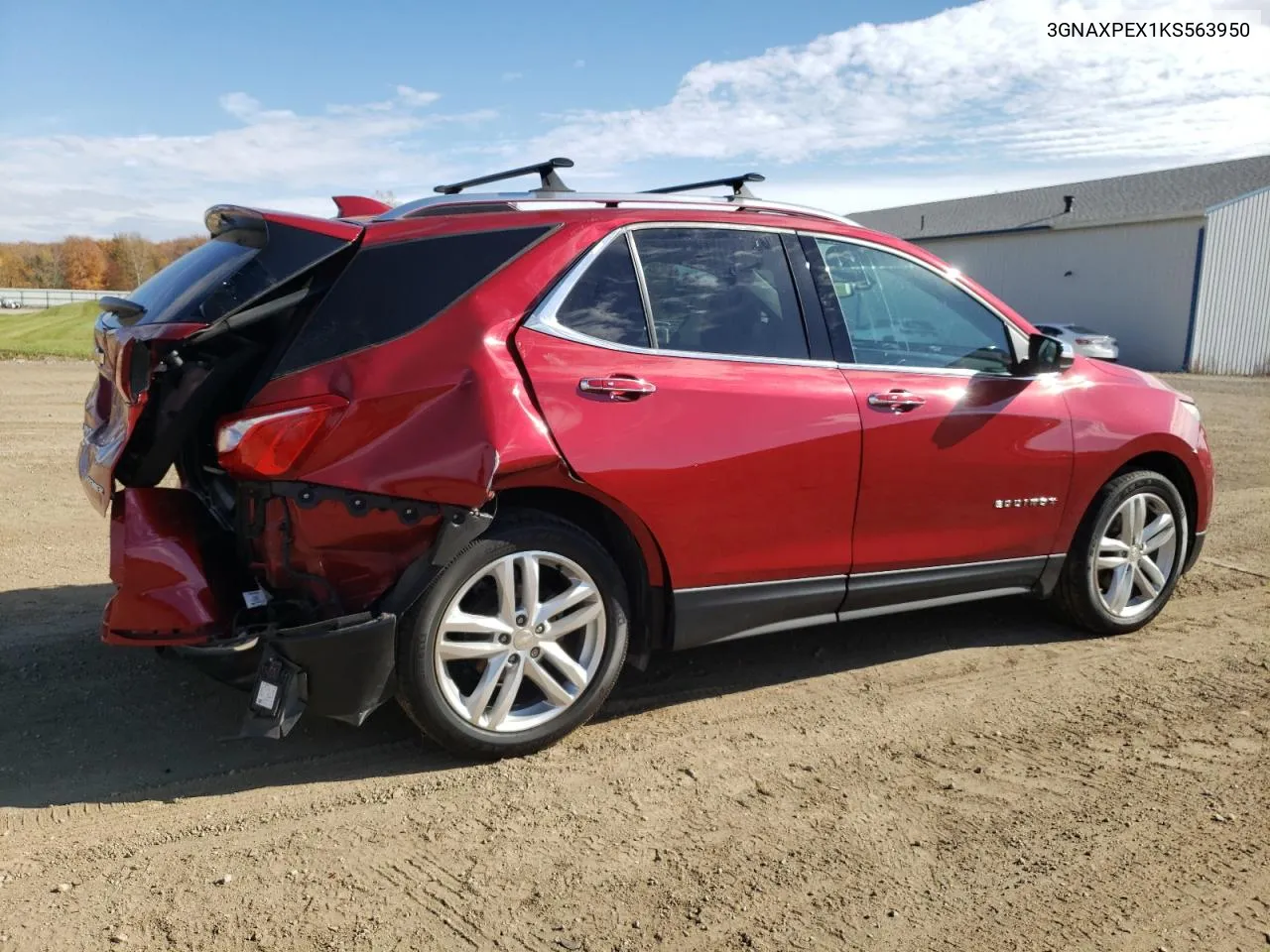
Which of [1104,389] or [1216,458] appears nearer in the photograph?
[1104,389]

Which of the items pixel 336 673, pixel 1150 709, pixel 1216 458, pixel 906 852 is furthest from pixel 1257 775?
pixel 1216 458

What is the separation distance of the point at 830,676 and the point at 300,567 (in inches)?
92.4

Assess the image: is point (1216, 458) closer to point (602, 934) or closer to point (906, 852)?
point (906, 852)

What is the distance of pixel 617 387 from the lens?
3697 mm

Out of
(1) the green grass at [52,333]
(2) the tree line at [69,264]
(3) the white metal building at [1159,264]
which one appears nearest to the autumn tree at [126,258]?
(2) the tree line at [69,264]

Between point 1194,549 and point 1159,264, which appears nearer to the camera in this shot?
point 1194,549

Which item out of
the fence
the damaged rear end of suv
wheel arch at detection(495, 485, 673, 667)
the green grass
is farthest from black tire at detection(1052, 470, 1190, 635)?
the fence

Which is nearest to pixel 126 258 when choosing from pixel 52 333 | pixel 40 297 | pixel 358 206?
pixel 40 297

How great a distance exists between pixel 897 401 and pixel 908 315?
0.49 metres

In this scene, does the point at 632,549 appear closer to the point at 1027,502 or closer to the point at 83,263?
the point at 1027,502

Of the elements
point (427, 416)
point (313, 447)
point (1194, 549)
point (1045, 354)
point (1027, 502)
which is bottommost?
point (1194, 549)

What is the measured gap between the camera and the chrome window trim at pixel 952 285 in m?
4.36

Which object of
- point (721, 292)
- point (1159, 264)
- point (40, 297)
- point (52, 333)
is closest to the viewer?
point (721, 292)

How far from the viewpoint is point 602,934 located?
2.72 meters
